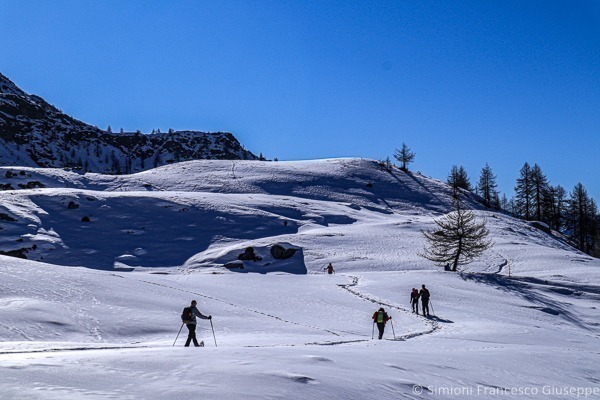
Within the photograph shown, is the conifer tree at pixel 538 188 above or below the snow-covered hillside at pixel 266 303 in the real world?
above

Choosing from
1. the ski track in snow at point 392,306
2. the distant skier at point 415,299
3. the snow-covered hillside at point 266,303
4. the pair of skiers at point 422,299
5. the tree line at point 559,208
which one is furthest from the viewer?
the tree line at point 559,208

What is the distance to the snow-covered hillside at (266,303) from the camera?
8352 mm

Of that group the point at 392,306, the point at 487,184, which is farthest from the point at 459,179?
the point at 392,306

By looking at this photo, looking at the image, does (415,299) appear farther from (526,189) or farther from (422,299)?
(526,189)

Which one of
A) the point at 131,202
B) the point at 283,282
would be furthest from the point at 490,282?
the point at 131,202

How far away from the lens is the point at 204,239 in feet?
175

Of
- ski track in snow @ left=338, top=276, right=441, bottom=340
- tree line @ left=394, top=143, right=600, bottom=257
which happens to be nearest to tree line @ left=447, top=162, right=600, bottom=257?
tree line @ left=394, top=143, right=600, bottom=257

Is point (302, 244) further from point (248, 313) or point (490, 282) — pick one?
point (248, 313)

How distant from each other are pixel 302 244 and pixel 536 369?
38.9m

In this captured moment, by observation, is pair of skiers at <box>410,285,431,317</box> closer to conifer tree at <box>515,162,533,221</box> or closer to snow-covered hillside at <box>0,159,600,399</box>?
snow-covered hillside at <box>0,159,600,399</box>

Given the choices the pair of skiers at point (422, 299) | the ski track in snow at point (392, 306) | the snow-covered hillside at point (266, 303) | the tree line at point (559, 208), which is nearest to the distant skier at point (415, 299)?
the pair of skiers at point (422, 299)

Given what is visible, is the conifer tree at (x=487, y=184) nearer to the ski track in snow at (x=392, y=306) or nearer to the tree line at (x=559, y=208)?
the tree line at (x=559, y=208)

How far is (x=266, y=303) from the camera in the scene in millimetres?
24547

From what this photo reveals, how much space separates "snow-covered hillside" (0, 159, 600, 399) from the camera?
8.35 m
